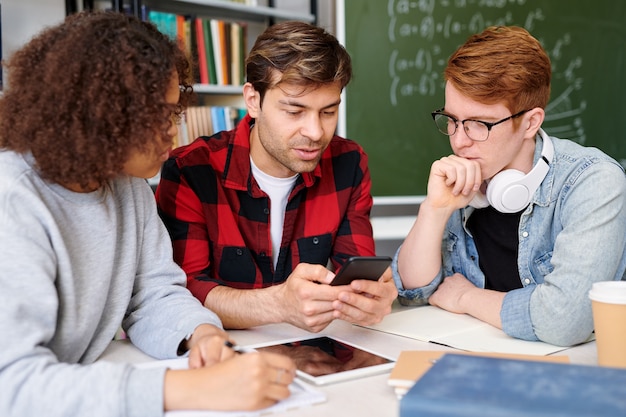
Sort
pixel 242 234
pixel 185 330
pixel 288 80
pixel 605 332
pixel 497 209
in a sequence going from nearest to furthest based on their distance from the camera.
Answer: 1. pixel 605 332
2. pixel 185 330
3. pixel 497 209
4. pixel 288 80
5. pixel 242 234

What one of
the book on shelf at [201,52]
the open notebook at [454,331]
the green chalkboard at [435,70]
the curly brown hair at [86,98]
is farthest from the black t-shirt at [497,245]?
the book on shelf at [201,52]

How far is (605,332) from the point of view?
998mm

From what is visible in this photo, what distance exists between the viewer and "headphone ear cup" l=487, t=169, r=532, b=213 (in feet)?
4.56

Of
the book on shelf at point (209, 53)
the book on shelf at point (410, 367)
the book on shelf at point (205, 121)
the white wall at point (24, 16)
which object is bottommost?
the book on shelf at point (410, 367)

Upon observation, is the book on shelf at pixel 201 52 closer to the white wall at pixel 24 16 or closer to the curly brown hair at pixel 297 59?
the white wall at pixel 24 16

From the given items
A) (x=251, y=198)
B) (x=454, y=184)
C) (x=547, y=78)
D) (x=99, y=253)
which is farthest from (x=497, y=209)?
(x=99, y=253)

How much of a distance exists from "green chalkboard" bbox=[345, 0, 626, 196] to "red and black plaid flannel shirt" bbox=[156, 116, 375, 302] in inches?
53.4

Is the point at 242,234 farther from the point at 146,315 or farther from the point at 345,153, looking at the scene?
the point at 146,315

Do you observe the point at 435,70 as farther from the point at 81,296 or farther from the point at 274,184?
the point at 81,296

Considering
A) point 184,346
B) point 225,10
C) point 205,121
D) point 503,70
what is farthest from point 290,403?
point 225,10

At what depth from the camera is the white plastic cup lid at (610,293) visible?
978 mm

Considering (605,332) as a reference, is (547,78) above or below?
above

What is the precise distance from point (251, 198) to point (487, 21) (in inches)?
82.1

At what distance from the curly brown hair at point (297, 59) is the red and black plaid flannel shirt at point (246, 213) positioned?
0.60ft
